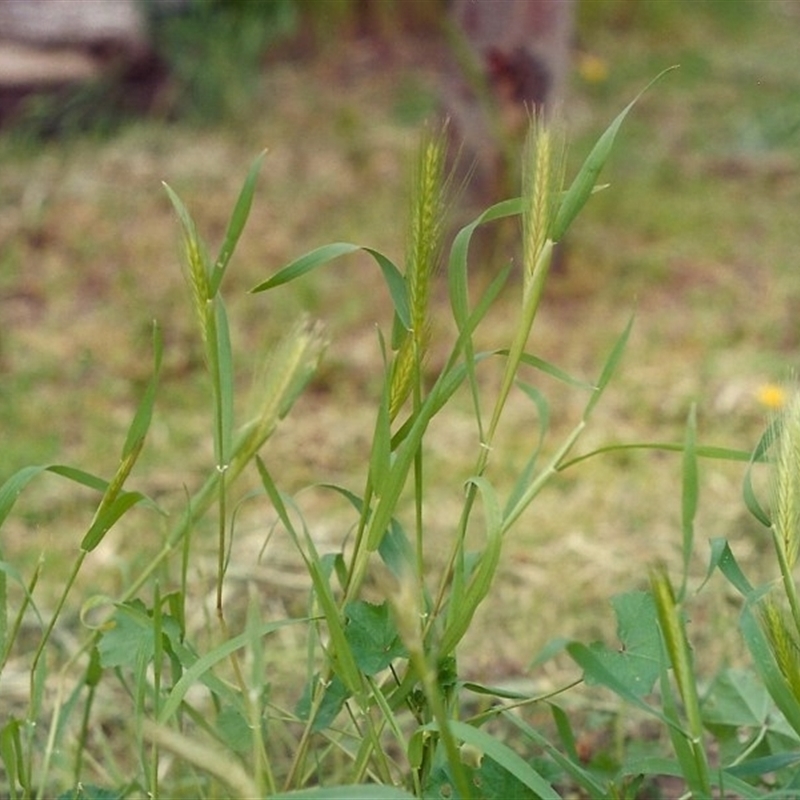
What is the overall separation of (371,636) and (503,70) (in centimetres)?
194

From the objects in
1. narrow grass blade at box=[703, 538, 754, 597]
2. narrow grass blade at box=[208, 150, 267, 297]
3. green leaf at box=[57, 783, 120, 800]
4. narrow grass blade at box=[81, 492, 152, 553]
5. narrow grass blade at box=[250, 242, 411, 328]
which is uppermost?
narrow grass blade at box=[208, 150, 267, 297]

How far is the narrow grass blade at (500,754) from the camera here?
824 mm

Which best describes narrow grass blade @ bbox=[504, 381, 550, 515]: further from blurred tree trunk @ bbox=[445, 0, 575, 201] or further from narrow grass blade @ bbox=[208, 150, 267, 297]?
blurred tree trunk @ bbox=[445, 0, 575, 201]

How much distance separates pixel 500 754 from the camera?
0.84 metres

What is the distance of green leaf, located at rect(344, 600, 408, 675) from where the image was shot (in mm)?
954

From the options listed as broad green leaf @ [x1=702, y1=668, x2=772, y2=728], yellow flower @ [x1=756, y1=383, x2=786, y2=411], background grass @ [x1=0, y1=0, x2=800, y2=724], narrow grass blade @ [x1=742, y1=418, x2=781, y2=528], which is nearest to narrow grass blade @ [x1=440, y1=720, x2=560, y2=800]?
narrow grass blade @ [x1=742, y1=418, x2=781, y2=528]

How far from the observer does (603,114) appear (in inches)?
152

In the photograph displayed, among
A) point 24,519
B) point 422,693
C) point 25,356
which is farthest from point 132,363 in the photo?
point 422,693

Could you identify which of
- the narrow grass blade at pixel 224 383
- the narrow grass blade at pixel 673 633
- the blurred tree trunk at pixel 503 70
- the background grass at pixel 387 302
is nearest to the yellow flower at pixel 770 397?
the background grass at pixel 387 302

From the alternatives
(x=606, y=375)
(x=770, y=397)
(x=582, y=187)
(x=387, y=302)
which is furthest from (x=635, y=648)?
(x=387, y=302)

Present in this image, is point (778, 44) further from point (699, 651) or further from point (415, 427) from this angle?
point (415, 427)

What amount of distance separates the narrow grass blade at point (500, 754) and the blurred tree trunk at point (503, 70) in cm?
195

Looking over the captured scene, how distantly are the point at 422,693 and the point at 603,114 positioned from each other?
3.09 m

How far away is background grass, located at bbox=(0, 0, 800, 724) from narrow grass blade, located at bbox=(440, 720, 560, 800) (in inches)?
23.6
